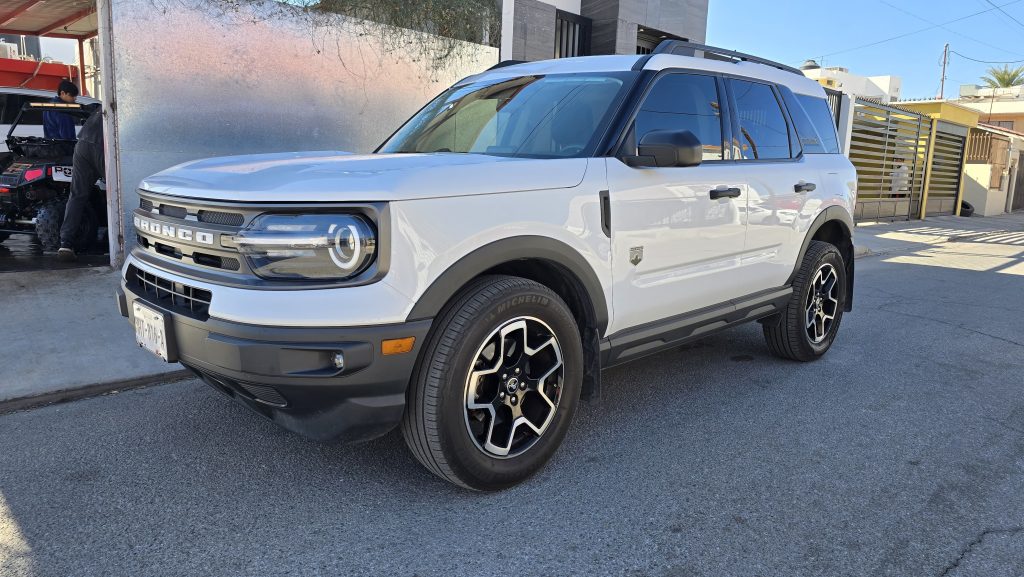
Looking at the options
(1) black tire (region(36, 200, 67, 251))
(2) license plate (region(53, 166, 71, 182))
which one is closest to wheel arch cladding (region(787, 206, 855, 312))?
(1) black tire (region(36, 200, 67, 251))

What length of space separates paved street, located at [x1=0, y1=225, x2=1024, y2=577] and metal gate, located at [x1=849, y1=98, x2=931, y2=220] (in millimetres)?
13942

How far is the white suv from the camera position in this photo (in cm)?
239

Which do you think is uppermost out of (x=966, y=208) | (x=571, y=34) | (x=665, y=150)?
(x=571, y=34)

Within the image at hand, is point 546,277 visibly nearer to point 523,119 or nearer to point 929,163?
point 523,119

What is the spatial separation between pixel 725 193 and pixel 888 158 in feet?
55.7

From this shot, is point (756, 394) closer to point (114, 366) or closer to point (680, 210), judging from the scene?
point (680, 210)

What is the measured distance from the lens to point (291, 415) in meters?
2.53

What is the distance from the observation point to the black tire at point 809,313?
4.73 m

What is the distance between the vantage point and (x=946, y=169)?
874 inches

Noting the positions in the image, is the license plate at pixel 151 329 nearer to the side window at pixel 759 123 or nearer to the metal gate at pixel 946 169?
the side window at pixel 759 123

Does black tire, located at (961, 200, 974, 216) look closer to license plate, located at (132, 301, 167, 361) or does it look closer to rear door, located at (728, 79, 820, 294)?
rear door, located at (728, 79, 820, 294)

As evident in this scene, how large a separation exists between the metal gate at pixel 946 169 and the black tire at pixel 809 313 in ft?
61.3

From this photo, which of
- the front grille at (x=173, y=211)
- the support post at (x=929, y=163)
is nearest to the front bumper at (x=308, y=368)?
the front grille at (x=173, y=211)

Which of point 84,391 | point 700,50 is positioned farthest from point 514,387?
point 84,391
